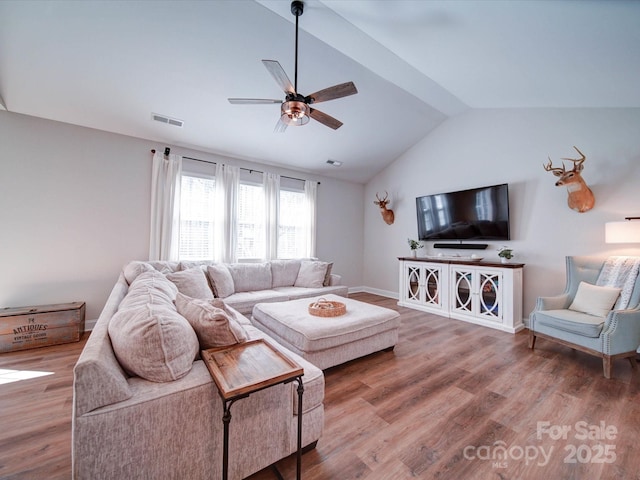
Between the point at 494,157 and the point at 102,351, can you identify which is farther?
the point at 494,157

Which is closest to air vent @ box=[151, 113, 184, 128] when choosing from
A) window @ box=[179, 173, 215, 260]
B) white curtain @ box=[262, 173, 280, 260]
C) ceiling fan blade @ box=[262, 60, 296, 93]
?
window @ box=[179, 173, 215, 260]

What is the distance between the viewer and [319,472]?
132 cm

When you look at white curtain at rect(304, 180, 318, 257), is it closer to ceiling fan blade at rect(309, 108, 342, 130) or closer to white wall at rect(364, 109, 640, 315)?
white wall at rect(364, 109, 640, 315)

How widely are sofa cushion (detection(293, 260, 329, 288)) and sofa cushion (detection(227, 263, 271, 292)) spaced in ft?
1.79

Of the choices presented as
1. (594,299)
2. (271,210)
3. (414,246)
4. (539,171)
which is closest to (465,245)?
(414,246)

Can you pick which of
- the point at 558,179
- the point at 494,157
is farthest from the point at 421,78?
the point at 558,179

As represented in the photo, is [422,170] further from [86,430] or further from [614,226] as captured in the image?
[86,430]

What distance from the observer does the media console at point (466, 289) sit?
3477mm

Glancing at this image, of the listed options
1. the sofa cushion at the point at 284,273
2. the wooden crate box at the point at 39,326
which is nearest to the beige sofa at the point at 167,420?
the wooden crate box at the point at 39,326

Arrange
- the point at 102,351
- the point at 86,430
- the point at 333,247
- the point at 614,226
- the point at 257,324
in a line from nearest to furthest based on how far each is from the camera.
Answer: the point at 86,430 → the point at 102,351 → the point at 614,226 → the point at 257,324 → the point at 333,247

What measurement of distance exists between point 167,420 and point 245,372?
0.35 m

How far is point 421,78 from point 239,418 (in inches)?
157

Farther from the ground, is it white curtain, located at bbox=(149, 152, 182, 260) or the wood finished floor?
white curtain, located at bbox=(149, 152, 182, 260)

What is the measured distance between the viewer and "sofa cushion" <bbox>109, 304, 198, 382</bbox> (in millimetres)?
1086
